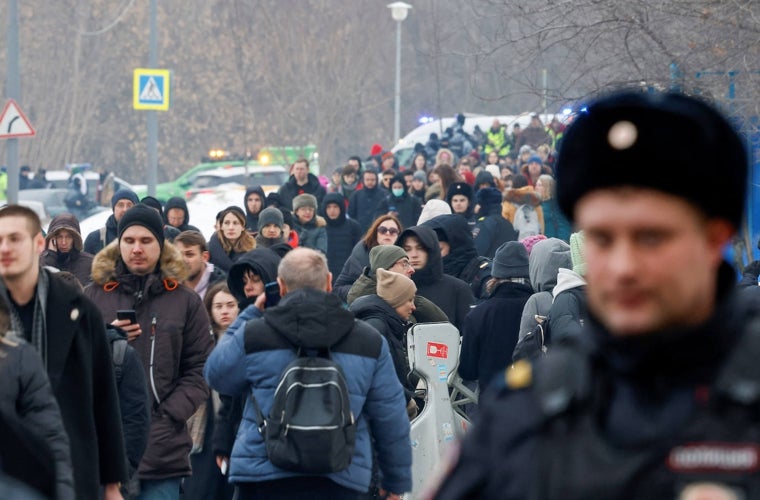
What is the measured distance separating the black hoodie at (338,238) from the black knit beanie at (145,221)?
842 centimetres

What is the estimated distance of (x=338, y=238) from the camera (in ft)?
52.8

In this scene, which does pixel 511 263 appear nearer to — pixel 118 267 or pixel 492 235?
pixel 118 267

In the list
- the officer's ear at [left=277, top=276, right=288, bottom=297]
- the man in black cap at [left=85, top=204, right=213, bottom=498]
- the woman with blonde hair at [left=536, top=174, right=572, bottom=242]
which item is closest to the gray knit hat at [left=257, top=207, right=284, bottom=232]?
the woman with blonde hair at [left=536, top=174, right=572, bottom=242]

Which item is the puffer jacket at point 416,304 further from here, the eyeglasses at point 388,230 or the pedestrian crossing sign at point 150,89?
the pedestrian crossing sign at point 150,89

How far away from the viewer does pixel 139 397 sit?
21.1 feet

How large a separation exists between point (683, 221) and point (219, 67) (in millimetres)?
57031

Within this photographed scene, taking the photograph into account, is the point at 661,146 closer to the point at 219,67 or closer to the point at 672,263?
the point at 672,263

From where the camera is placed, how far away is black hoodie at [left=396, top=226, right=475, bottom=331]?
9.86m

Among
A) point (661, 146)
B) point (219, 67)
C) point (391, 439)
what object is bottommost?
point (391, 439)

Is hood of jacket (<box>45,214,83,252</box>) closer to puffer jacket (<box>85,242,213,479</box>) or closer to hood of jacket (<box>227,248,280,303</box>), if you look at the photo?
hood of jacket (<box>227,248,280,303</box>)

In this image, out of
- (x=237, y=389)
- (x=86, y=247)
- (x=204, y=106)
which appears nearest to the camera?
(x=237, y=389)

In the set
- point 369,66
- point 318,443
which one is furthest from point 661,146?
point 369,66

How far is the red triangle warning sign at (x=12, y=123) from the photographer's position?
20109mm

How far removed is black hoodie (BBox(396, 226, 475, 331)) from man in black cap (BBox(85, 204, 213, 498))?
272cm
